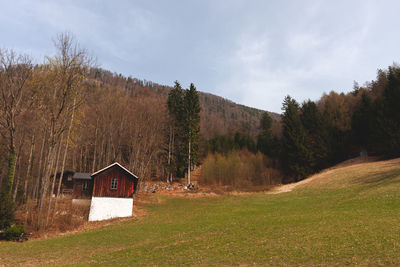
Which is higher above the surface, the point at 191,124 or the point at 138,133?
the point at 191,124

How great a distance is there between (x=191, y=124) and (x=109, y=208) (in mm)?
27043

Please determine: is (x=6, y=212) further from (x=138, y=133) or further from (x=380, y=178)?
(x=380, y=178)

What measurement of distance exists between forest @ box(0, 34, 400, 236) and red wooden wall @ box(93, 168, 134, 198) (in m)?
4.53

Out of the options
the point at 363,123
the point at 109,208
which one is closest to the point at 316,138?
the point at 363,123

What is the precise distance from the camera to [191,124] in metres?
50.1

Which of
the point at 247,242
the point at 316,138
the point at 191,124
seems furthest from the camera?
the point at 191,124

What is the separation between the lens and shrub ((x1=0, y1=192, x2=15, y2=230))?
1969 centimetres

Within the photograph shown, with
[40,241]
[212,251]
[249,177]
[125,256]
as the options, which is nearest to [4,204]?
[40,241]

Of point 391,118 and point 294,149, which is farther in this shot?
point 294,149

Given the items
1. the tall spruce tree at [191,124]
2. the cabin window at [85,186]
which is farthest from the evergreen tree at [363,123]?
the cabin window at [85,186]

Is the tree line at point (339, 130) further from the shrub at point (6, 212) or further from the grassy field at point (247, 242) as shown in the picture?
the shrub at point (6, 212)

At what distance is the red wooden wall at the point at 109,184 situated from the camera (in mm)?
27516

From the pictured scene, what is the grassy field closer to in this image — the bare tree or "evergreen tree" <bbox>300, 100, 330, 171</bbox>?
the bare tree

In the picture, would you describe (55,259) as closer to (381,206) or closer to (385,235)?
(385,235)
